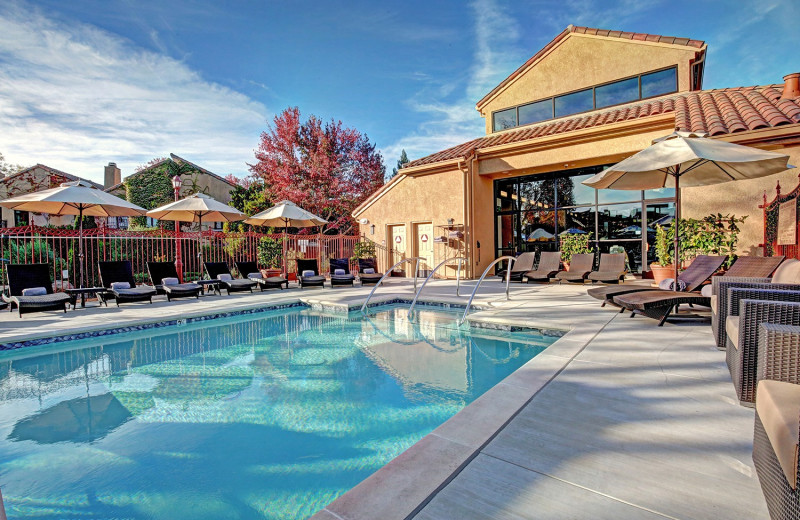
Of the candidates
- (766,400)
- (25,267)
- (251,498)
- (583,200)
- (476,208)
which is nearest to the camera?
(766,400)

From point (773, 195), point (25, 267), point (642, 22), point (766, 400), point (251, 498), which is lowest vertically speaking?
point (251, 498)

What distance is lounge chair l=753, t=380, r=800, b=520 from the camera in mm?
1183

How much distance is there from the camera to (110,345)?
5.67m

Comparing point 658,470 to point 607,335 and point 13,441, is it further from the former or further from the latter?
point 13,441

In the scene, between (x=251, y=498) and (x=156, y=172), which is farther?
(x=156, y=172)

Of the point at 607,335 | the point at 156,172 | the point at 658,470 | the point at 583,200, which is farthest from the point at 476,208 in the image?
the point at 156,172

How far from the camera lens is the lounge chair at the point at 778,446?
3.88 ft

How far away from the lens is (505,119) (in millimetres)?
14422

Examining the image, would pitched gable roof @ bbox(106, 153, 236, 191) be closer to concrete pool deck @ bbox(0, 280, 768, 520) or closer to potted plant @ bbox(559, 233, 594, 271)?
potted plant @ bbox(559, 233, 594, 271)

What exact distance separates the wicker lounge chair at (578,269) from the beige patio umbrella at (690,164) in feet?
13.0

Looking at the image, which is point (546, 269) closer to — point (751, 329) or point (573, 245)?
point (573, 245)

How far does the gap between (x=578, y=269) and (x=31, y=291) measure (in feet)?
40.8

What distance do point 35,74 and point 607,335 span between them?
49.5 ft

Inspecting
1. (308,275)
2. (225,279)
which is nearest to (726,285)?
(308,275)
